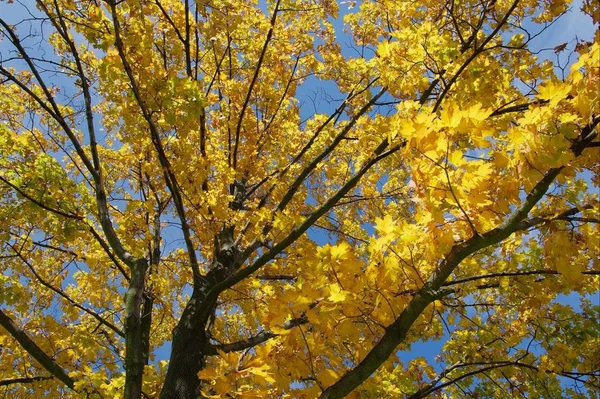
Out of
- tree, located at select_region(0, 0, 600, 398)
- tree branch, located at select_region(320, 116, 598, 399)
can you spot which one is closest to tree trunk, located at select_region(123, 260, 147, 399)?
tree, located at select_region(0, 0, 600, 398)

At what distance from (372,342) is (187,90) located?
207cm

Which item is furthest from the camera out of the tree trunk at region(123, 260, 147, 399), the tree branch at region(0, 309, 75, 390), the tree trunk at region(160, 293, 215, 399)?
the tree trunk at region(160, 293, 215, 399)

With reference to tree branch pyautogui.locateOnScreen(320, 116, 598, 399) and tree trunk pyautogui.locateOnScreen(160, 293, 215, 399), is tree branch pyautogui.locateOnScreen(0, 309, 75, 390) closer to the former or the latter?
tree trunk pyautogui.locateOnScreen(160, 293, 215, 399)

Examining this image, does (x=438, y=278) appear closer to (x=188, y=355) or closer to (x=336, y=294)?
(x=336, y=294)

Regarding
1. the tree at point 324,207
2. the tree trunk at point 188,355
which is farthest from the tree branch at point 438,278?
the tree trunk at point 188,355

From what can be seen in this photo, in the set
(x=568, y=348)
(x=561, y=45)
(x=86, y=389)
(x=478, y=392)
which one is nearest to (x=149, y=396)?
(x=86, y=389)

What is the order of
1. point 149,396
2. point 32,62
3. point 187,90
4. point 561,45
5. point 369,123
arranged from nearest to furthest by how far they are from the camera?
point 561,45 < point 187,90 < point 32,62 < point 149,396 < point 369,123

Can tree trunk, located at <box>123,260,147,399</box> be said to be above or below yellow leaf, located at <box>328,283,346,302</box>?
above

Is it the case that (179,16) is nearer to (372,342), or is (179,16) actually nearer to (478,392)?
(372,342)

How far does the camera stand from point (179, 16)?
4.88 metres

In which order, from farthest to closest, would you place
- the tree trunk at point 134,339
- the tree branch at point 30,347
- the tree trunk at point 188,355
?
the tree trunk at point 188,355
the tree branch at point 30,347
the tree trunk at point 134,339

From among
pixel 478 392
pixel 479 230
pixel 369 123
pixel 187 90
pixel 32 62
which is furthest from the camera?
pixel 478 392

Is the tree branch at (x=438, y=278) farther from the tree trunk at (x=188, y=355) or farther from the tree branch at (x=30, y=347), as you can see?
the tree branch at (x=30, y=347)

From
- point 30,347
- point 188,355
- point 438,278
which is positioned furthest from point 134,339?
point 438,278
